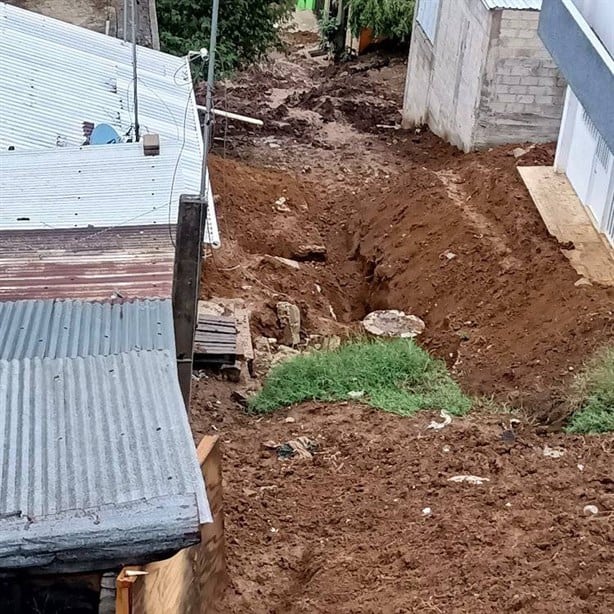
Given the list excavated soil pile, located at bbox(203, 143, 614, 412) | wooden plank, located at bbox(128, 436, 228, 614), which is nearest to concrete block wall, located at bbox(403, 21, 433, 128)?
excavated soil pile, located at bbox(203, 143, 614, 412)

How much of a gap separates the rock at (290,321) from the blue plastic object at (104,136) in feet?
9.92

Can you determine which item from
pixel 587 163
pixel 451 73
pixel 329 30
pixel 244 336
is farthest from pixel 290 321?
pixel 329 30

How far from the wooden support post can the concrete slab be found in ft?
21.8

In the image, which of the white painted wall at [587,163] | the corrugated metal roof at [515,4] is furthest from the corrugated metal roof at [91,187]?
the corrugated metal roof at [515,4]

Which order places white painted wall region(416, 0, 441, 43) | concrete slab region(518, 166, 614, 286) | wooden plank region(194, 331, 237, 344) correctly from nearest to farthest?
wooden plank region(194, 331, 237, 344) < concrete slab region(518, 166, 614, 286) < white painted wall region(416, 0, 441, 43)

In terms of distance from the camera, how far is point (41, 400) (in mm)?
3799

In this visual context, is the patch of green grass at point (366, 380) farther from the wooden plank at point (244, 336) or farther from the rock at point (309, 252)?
the rock at point (309, 252)

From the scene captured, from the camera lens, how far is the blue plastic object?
10.3 m

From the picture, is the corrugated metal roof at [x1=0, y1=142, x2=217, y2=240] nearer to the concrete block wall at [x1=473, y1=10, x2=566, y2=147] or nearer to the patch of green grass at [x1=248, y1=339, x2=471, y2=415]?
the patch of green grass at [x1=248, y1=339, x2=471, y2=415]

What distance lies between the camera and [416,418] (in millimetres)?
8273

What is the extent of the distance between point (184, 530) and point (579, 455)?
185 inches

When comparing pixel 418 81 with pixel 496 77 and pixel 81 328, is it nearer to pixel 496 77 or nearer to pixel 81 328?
pixel 496 77

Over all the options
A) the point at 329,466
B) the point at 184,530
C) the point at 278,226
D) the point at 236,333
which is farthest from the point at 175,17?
the point at 184,530

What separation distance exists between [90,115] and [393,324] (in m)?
4.53
